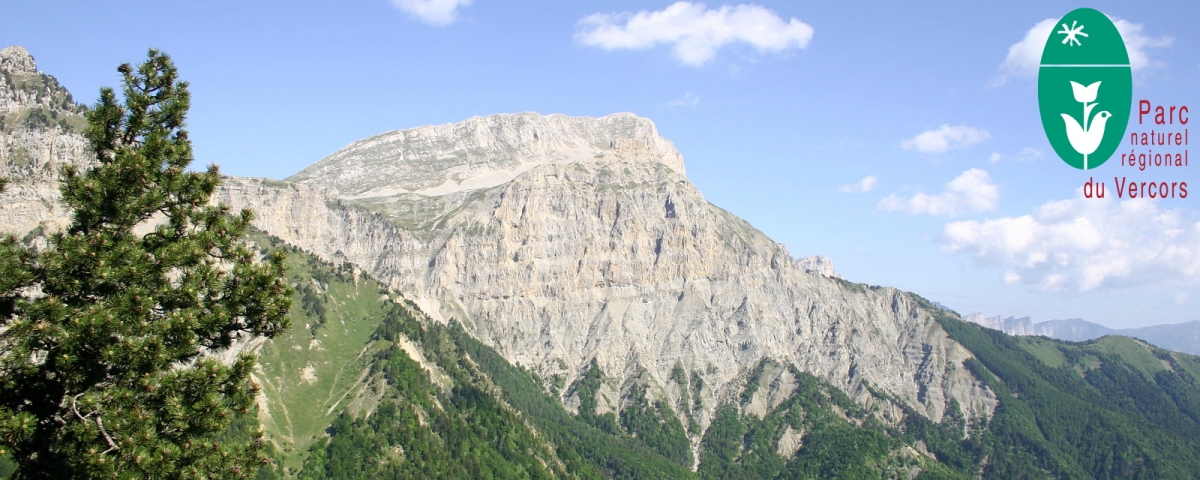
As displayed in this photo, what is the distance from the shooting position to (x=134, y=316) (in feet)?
65.0

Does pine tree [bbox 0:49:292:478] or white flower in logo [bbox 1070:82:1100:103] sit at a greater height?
white flower in logo [bbox 1070:82:1100:103]

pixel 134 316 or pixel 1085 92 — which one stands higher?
pixel 1085 92

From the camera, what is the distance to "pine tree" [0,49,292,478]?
62.3 ft

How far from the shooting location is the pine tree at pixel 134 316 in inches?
748

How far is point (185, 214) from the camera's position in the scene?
2212 centimetres

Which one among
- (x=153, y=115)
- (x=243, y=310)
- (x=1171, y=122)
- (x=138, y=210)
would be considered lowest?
(x=243, y=310)

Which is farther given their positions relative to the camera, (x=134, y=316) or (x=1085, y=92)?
(x=1085, y=92)

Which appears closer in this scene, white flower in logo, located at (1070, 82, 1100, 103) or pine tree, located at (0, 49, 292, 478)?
pine tree, located at (0, 49, 292, 478)

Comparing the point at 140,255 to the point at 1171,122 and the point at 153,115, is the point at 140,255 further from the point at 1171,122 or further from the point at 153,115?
the point at 1171,122

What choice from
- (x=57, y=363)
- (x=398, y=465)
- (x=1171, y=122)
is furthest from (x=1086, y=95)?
(x=398, y=465)

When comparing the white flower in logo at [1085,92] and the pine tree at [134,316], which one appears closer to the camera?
the pine tree at [134,316]

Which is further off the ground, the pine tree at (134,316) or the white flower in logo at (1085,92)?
the white flower in logo at (1085,92)

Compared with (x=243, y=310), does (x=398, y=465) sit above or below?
below

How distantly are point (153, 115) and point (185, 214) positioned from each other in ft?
10.5
